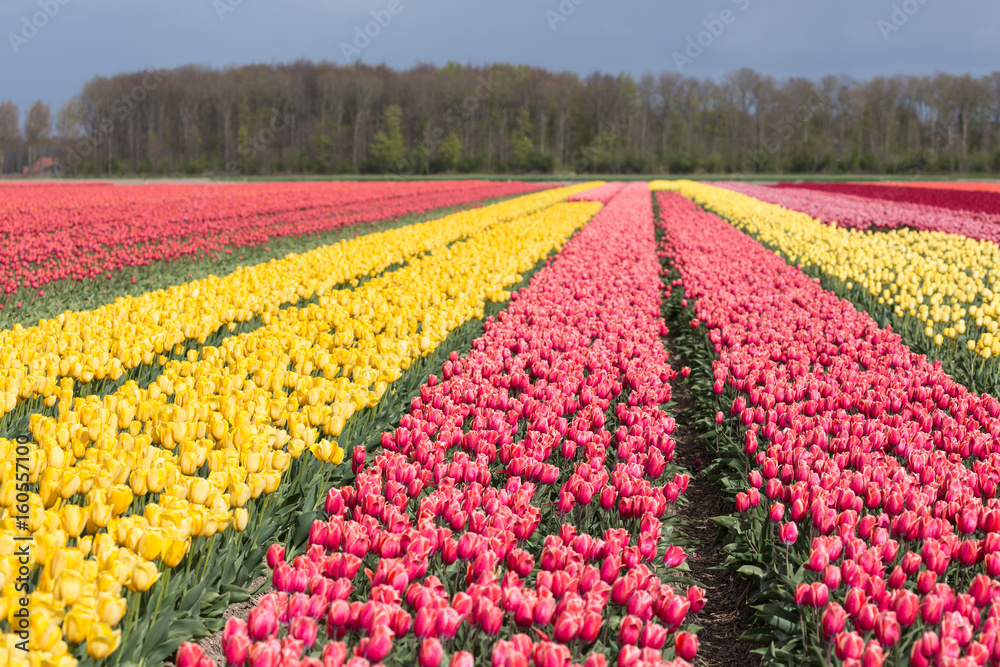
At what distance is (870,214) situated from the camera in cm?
1867

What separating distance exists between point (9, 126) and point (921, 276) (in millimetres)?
91496

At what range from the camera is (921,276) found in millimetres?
8141

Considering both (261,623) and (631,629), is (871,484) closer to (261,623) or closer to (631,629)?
(631,629)

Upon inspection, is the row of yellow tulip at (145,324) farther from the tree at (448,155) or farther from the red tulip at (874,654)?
the tree at (448,155)

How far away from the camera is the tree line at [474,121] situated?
76625mm

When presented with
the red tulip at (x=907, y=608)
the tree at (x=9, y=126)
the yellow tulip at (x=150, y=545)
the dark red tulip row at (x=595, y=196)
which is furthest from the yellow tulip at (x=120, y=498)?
the tree at (x=9, y=126)

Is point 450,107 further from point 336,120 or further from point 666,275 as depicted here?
point 666,275

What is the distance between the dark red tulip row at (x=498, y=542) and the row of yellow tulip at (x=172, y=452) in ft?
0.94

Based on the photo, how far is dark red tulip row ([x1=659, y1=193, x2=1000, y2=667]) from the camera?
2.07 meters

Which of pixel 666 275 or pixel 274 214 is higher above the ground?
pixel 274 214

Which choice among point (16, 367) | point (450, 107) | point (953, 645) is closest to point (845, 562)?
point (953, 645)

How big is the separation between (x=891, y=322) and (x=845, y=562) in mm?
5113

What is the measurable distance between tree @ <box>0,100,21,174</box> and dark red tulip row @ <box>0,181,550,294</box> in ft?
221

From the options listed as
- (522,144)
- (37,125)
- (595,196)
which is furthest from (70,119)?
(595,196)
